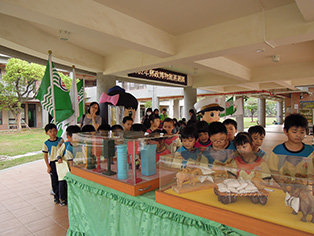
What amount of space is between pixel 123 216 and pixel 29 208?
7.77ft

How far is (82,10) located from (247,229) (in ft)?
9.47

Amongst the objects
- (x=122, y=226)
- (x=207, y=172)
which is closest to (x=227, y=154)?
(x=207, y=172)

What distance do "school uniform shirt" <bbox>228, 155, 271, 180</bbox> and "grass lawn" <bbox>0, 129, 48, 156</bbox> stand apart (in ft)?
29.5

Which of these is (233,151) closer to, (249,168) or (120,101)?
(249,168)

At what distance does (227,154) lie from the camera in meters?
1.77

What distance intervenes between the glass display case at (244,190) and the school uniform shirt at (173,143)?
49 cm

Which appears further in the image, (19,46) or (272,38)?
(19,46)

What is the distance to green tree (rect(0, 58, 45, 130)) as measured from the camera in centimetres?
1038

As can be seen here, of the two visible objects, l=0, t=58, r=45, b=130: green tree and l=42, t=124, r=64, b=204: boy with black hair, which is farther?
l=0, t=58, r=45, b=130: green tree

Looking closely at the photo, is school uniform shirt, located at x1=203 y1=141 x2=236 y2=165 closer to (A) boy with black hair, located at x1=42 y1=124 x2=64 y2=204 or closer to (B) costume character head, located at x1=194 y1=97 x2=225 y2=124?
(A) boy with black hair, located at x1=42 y1=124 x2=64 y2=204

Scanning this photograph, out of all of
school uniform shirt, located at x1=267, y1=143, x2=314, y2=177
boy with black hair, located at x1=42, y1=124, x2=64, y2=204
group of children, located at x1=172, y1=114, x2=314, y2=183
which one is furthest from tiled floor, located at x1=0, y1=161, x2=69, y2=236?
school uniform shirt, located at x1=267, y1=143, x2=314, y2=177

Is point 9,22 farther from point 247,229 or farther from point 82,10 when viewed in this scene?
point 247,229

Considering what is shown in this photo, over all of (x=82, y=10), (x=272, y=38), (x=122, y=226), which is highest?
(x=82, y=10)

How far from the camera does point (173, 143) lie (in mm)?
2506
